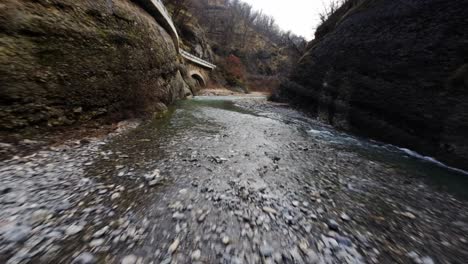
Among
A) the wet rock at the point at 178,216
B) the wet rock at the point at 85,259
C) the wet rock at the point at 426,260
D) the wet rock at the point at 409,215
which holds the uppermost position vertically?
the wet rock at the point at 85,259

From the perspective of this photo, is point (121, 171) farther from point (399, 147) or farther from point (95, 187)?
point (399, 147)

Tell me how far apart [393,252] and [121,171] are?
4.74 m

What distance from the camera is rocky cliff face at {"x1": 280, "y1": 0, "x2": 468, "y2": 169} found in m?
6.03

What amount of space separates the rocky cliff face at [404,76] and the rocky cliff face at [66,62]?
1124 cm

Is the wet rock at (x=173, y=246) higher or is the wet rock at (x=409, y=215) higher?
the wet rock at (x=173, y=246)

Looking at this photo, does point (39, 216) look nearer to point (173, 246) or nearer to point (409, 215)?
point (173, 246)

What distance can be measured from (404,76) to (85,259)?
37.6ft

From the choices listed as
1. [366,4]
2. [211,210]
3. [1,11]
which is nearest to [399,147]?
[211,210]

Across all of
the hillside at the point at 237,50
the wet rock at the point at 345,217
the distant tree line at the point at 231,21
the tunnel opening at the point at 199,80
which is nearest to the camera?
the wet rock at the point at 345,217

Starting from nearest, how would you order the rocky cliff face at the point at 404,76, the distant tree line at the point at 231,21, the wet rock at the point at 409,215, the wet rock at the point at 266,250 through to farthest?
the wet rock at the point at 266,250, the wet rock at the point at 409,215, the rocky cliff face at the point at 404,76, the distant tree line at the point at 231,21

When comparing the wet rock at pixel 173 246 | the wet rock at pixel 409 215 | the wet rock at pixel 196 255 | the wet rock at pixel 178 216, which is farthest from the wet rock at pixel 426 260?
the wet rock at pixel 178 216

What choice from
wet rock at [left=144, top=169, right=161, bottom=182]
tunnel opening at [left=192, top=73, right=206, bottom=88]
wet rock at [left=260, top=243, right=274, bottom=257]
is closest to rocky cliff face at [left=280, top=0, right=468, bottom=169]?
wet rock at [left=260, top=243, right=274, bottom=257]

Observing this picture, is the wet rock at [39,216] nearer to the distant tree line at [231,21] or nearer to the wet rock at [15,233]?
the wet rock at [15,233]

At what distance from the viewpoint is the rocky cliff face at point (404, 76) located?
6.03 metres
